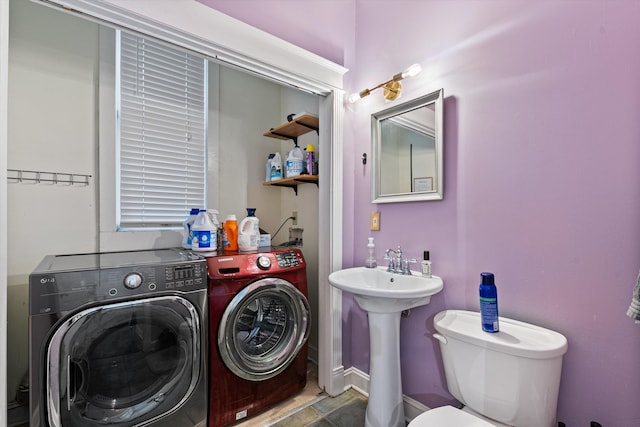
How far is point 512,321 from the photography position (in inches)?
44.8

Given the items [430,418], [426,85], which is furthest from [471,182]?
[430,418]

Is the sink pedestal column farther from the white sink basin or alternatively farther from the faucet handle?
the faucet handle

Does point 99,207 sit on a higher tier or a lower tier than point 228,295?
higher

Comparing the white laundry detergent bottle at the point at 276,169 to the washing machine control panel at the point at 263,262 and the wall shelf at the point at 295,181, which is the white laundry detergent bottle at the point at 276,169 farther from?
the washing machine control panel at the point at 263,262

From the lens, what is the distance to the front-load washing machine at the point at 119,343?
1.10 m

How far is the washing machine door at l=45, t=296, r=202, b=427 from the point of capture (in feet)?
3.74

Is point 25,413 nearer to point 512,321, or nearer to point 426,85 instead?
point 512,321

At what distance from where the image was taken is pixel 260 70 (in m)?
1.58

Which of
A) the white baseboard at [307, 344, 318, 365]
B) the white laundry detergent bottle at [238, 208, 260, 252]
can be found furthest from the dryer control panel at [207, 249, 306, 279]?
the white baseboard at [307, 344, 318, 365]

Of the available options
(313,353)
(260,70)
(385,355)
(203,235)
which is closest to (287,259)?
(203,235)

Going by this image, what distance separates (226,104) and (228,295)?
5.40ft

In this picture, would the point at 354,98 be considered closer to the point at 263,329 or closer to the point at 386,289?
the point at 386,289

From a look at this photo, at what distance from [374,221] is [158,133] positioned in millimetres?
1672

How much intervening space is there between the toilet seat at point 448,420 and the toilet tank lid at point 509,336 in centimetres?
24
